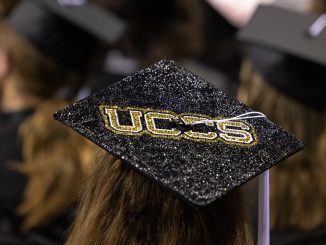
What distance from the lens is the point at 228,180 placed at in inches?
44.0

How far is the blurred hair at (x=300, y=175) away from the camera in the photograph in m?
2.08

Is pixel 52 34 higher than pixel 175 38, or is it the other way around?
pixel 52 34

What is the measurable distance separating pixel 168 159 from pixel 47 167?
1.28m

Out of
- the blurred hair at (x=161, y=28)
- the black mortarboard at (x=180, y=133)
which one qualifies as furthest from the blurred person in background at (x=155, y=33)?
the black mortarboard at (x=180, y=133)

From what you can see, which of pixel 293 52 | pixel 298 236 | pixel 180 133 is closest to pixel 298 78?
pixel 293 52

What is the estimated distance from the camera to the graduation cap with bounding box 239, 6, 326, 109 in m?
2.08

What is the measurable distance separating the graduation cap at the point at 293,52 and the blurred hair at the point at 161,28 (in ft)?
5.94

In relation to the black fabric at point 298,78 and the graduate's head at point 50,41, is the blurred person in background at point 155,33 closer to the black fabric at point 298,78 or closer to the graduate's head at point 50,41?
the graduate's head at point 50,41

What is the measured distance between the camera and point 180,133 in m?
1.18

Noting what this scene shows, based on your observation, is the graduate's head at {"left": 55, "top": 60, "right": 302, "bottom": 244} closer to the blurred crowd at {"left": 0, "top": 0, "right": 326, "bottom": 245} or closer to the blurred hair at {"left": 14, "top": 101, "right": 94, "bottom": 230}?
the blurred crowd at {"left": 0, "top": 0, "right": 326, "bottom": 245}

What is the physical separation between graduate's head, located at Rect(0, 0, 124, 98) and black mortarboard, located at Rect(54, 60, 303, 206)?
3.89 ft

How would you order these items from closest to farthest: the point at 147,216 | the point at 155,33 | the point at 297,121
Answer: the point at 147,216 → the point at 297,121 → the point at 155,33

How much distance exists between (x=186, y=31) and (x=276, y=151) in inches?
113

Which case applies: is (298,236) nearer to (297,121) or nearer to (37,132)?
(297,121)
